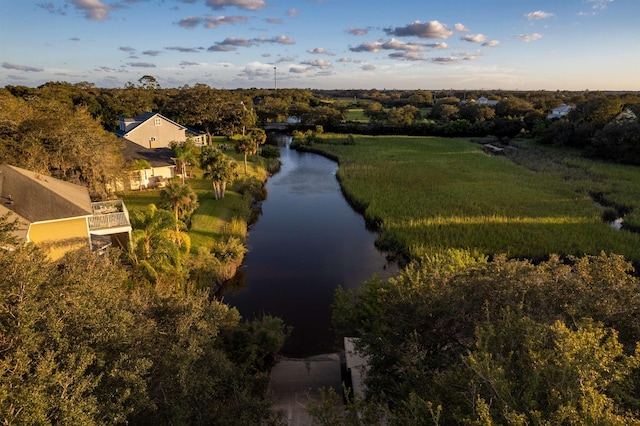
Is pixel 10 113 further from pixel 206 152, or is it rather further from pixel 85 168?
pixel 206 152


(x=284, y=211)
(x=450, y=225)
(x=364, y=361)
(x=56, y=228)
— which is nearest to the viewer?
(x=364, y=361)

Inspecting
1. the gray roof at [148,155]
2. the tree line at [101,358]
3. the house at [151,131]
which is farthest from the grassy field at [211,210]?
the tree line at [101,358]

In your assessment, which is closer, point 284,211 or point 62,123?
point 62,123

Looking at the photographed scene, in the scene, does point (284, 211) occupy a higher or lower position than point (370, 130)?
lower

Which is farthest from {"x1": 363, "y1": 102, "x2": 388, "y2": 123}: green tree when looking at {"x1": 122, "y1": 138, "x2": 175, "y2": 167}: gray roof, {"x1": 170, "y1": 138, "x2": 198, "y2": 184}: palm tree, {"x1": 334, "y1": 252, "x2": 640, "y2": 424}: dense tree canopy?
{"x1": 334, "y1": 252, "x2": 640, "y2": 424}: dense tree canopy

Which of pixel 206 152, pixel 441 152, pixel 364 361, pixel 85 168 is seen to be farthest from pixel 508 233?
pixel 441 152

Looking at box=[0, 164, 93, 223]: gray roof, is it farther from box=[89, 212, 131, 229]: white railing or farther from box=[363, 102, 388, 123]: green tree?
box=[363, 102, 388, 123]: green tree
